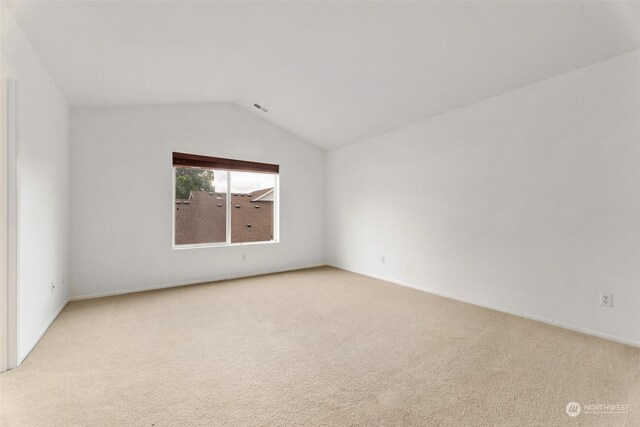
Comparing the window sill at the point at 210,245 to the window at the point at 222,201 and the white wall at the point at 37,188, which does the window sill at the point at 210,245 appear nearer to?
the window at the point at 222,201

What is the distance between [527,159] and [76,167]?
5.16 metres

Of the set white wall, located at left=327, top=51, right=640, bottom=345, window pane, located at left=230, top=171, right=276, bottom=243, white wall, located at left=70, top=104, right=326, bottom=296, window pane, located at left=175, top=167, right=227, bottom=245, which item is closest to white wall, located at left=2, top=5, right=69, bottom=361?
white wall, located at left=70, top=104, right=326, bottom=296

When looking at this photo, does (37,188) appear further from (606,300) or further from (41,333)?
(606,300)

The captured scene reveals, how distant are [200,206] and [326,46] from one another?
3.00 m

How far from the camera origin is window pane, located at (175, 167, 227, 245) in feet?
13.9

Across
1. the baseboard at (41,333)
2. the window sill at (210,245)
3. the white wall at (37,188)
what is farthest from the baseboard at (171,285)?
the window sill at (210,245)

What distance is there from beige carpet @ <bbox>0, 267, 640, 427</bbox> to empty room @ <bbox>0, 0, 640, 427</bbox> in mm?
18

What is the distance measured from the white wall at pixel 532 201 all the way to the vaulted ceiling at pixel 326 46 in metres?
0.29

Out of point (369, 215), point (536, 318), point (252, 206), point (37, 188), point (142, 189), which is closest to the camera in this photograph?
point (37, 188)

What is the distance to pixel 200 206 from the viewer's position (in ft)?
14.5

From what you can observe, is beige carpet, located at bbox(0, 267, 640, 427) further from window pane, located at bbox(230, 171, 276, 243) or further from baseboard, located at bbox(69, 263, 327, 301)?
window pane, located at bbox(230, 171, 276, 243)

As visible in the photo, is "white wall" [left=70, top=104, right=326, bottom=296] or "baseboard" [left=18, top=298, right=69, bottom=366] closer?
"baseboard" [left=18, top=298, right=69, bottom=366]

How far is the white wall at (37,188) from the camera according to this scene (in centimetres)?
203

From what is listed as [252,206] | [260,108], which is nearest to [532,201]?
[260,108]
